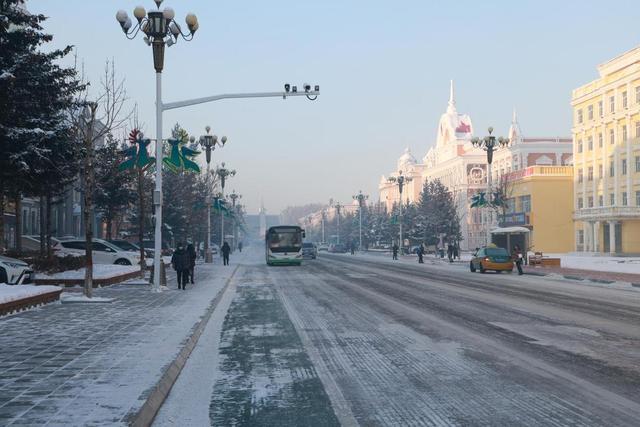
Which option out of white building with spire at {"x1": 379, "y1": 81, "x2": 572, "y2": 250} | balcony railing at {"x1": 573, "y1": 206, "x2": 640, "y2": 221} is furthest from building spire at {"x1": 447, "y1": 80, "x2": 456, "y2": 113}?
balcony railing at {"x1": 573, "y1": 206, "x2": 640, "y2": 221}

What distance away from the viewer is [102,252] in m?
35.4

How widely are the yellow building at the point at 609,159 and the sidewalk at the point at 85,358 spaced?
56.4 m

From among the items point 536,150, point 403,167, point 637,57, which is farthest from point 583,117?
point 403,167

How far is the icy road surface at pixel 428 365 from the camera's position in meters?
6.68

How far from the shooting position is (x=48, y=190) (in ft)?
91.4

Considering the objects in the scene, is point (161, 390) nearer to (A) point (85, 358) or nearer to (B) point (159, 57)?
(A) point (85, 358)

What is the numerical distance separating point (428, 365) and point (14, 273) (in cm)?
1542

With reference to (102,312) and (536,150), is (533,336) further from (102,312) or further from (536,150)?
(536,150)

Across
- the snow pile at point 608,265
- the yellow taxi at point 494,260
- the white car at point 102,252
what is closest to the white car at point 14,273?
the white car at point 102,252

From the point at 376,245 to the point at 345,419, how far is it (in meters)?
129

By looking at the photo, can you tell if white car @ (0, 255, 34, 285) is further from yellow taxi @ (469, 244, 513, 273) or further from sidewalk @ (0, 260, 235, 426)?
yellow taxi @ (469, 244, 513, 273)

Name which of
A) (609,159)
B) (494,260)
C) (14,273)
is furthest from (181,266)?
(609,159)

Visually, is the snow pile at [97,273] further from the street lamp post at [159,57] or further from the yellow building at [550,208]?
the yellow building at [550,208]

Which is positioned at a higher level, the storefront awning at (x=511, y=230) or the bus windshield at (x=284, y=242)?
the storefront awning at (x=511, y=230)
